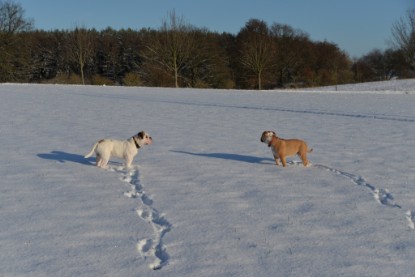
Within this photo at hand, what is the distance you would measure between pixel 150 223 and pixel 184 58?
3730 centimetres

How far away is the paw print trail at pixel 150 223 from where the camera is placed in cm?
382

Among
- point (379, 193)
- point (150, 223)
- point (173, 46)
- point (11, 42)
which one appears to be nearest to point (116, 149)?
point (150, 223)

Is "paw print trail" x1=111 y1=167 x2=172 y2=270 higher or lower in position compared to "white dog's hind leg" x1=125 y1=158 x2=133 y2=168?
lower

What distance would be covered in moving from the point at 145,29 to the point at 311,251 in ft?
234

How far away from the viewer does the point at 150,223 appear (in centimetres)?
462

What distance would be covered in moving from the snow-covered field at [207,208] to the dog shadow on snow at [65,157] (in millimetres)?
22

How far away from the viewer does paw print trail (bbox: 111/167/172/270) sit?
3824mm

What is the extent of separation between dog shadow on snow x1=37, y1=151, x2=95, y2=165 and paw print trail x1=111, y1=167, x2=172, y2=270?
1207 millimetres

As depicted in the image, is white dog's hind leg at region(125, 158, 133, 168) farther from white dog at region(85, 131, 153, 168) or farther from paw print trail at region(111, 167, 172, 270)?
paw print trail at region(111, 167, 172, 270)

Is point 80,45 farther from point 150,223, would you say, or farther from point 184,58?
point 150,223

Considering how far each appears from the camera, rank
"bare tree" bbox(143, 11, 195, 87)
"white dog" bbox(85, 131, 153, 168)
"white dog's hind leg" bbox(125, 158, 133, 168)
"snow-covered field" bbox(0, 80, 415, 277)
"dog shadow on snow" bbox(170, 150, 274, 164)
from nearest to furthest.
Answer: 1. "snow-covered field" bbox(0, 80, 415, 277)
2. "white dog" bbox(85, 131, 153, 168)
3. "white dog's hind leg" bbox(125, 158, 133, 168)
4. "dog shadow on snow" bbox(170, 150, 274, 164)
5. "bare tree" bbox(143, 11, 195, 87)

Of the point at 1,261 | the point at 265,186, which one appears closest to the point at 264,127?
the point at 265,186

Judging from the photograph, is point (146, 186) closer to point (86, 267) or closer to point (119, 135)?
point (86, 267)

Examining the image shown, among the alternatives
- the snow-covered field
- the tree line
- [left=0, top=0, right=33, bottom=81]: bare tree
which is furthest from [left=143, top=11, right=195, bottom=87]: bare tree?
the snow-covered field
